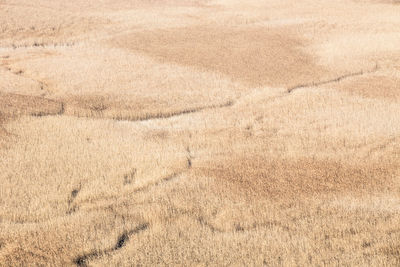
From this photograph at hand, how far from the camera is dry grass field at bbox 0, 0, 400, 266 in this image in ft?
21.0

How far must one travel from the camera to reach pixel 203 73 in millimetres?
16797

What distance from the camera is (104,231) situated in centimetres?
675

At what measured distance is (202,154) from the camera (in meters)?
9.75

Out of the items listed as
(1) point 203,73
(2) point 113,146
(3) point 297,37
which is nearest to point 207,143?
(2) point 113,146

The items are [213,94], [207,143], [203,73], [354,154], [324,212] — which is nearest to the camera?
[324,212]

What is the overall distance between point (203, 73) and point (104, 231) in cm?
1066

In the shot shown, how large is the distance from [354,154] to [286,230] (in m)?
3.48

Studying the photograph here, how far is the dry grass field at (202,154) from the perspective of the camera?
21.0 ft

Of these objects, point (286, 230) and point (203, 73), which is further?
point (203, 73)

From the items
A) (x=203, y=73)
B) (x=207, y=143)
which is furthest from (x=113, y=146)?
(x=203, y=73)

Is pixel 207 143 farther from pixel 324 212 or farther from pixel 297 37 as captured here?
pixel 297 37

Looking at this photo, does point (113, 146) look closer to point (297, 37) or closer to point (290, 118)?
point (290, 118)

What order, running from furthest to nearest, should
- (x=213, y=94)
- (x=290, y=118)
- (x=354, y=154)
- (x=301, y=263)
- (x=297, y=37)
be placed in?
(x=297, y=37) → (x=213, y=94) → (x=290, y=118) → (x=354, y=154) → (x=301, y=263)

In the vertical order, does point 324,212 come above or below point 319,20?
above
